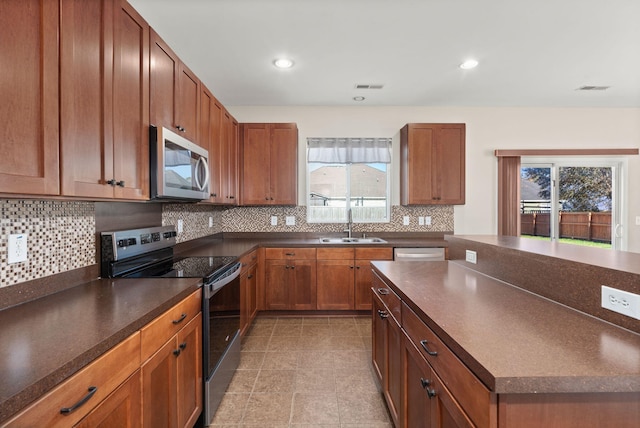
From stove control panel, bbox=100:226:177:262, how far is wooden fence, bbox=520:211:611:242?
4.42 m

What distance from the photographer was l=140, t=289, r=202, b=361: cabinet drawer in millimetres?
1145

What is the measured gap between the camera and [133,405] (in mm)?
1062

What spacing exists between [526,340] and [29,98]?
176cm

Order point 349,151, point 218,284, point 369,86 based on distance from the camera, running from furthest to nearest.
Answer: point 349,151, point 369,86, point 218,284

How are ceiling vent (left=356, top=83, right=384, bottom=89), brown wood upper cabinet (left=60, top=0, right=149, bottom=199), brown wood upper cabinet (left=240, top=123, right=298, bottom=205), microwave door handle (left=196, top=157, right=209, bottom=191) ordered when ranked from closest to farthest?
brown wood upper cabinet (left=60, top=0, right=149, bottom=199) < microwave door handle (left=196, top=157, right=209, bottom=191) < ceiling vent (left=356, top=83, right=384, bottom=89) < brown wood upper cabinet (left=240, top=123, right=298, bottom=205)

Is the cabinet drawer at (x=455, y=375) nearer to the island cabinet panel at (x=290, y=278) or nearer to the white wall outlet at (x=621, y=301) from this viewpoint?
the white wall outlet at (x=621, y=301)

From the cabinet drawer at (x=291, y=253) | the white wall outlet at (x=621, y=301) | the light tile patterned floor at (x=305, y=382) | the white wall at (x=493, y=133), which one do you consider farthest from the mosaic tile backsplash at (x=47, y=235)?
the white wall at (x=493, y=133)

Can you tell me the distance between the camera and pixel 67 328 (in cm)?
98

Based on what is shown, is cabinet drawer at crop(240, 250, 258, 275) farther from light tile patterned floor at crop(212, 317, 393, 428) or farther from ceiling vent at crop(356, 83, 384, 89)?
ceiling vent at crop(356, 83, 384, 89)

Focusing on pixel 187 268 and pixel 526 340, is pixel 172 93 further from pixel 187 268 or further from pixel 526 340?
pixel 526 340

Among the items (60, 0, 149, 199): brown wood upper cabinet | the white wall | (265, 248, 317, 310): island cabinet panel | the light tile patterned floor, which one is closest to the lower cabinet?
the light tile patterned floor

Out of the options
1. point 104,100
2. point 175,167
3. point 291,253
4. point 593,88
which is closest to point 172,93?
point 175,167

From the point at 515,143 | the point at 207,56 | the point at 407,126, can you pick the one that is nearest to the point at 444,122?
the point at 407,126

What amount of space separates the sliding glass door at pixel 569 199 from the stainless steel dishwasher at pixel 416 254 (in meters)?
1.72
